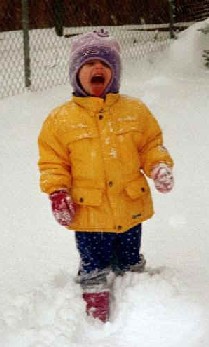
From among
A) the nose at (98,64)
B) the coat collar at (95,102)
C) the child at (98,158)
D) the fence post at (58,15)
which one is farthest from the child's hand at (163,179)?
the fence post at (58,15)

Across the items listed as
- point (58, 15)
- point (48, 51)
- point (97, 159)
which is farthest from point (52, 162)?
point (58, 15)

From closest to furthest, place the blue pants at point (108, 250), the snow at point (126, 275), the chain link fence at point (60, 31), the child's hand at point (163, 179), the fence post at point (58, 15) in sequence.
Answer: the snow at point (126, 275) → the child's hand at point (163, 179) → the blue pants at point (108, 250) → the chain link fence at point (60, 31) → the fence post at point (58, 15)

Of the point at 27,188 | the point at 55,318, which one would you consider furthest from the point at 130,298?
the point at 27,188

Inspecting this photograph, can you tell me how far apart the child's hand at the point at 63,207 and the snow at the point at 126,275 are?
410 millimetres

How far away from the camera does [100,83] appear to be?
2.82 metres

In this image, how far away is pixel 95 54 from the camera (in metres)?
2.78

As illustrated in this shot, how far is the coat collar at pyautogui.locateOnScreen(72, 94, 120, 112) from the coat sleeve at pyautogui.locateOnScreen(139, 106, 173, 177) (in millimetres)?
184

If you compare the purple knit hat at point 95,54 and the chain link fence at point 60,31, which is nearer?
the purple knit hat at point 95,54

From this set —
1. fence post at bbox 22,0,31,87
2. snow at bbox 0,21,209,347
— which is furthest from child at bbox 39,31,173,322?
fence post at bbox 22,0,31,87

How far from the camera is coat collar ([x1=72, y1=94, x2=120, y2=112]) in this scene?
2785 mm

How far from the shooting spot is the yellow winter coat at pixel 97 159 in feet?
9.08

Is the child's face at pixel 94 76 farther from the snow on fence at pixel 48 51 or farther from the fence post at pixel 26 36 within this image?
the snow on fence at pixel 48 51

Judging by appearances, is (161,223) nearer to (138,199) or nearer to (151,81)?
(138,199)

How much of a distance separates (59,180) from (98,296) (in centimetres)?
55
